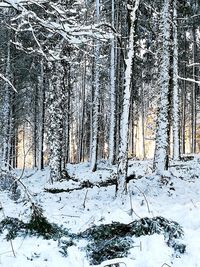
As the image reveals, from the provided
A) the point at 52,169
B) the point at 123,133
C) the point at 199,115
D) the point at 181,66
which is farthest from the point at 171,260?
the point at 199,115

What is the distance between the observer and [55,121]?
45.7ft

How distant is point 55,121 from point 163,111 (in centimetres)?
397

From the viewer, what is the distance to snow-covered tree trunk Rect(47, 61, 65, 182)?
13.9 m

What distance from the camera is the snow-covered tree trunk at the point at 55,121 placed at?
1385 centimetres

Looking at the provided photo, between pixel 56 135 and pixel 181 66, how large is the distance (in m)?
16.4

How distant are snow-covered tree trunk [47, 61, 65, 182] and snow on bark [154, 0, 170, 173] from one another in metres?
3.58

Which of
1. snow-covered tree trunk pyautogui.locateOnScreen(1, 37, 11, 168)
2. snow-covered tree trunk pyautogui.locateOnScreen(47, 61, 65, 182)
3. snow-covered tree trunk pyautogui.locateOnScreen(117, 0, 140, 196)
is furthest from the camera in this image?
snow-covered tree trunk pyautogui.locateOnScreen(1, 37, 11, 168)

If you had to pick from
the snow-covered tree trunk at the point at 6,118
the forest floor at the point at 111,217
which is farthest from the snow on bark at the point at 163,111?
the snow-covered tree trunk at the point at 6,118

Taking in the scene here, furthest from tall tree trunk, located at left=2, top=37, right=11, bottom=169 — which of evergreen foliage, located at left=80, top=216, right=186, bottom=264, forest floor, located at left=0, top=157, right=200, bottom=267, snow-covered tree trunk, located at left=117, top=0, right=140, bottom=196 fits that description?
evergreen foliage, located at left=80, top=216, right=186, bottom=264

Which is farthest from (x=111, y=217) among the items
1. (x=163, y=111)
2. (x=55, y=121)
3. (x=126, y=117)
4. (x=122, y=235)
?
(x=55, y=121)

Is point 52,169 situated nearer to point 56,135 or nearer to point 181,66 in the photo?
point 56,135

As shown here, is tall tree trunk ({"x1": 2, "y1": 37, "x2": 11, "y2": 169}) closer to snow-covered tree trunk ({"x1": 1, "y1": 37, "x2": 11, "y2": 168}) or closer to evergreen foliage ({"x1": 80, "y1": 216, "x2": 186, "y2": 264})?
snow-covered tree trunk ({"x1": 1, "y1": 37, "x2": 11, "y2": 168})

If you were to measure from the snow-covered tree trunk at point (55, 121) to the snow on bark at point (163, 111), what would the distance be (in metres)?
3.58

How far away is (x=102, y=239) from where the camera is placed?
22.6 ft
